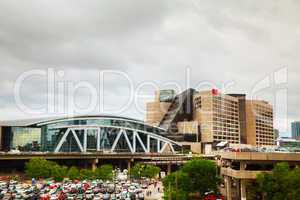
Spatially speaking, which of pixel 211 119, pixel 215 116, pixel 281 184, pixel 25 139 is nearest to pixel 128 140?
pixel 25 139

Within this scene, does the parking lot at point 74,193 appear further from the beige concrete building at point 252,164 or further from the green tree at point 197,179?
the beige concrete building at point 252,164

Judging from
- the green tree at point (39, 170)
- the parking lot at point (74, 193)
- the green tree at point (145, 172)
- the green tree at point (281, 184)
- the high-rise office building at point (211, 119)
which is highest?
the high-rise office building at point (211, 119)

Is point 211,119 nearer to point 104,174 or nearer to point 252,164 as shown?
point 104,174

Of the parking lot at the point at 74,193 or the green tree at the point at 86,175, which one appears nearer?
the parking lot at the point at 74,193

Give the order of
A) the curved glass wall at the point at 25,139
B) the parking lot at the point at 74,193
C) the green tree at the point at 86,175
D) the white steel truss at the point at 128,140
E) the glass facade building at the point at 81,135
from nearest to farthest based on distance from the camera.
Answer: the parking lot at the point at 74,193 → the green tree at the point at 86,175 → the curved glass wall at the point at 25,139 → the glass facade building at the point at 81,135 → the white steel truss at the point at 128,140

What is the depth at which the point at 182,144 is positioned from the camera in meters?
162

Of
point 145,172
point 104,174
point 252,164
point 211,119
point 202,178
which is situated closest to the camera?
point 252,164

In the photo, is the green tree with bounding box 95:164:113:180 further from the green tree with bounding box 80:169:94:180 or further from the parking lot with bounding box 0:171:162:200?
the parking lot with bounding box 0:171:162:200

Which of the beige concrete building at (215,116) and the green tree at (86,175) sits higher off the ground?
the beige concrete building at (215,116)

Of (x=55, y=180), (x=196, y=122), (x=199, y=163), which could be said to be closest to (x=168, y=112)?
(x=196, y=122)

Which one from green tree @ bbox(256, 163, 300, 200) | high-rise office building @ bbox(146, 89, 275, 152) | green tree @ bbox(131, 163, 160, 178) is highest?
high-rise office building @ bbox(146, 89, 275, 152)

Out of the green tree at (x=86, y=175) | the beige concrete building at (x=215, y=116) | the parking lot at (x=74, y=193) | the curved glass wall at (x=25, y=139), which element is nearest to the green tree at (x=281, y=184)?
the parking lot at (x=74, y=193)

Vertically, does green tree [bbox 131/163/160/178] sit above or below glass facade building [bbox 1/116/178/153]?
below

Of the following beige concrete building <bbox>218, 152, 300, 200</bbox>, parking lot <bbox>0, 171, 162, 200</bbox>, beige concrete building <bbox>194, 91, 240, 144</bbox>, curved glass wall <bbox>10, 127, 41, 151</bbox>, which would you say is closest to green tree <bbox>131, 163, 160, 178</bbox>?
parking lot <bbox>0, 171, 162, 200</bbox>
